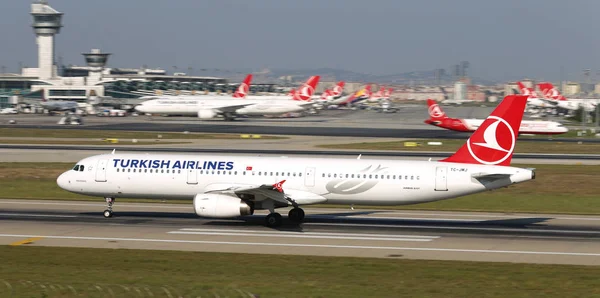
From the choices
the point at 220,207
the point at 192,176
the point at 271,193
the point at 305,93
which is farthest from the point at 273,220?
the point at 305,93

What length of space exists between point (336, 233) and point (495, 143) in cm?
904

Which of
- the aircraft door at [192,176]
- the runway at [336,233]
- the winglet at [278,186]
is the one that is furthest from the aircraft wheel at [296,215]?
the aircraft door at [192,176]

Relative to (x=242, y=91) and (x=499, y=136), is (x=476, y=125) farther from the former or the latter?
(x=499, y=136)

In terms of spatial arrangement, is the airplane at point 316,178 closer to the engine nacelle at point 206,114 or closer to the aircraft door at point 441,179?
the aircraft door at point 441,179

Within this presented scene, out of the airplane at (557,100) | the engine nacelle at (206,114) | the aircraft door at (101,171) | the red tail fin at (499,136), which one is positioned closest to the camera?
the red tail fin at (499,136)

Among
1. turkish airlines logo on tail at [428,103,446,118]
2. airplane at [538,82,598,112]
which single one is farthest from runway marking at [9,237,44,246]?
airplane at [538,82,598,112]

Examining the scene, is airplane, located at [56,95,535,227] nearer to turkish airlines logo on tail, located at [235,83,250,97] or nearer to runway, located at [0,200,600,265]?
runway, located at [0,200,600,265]

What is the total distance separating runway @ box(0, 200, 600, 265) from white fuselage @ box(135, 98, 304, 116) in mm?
99253

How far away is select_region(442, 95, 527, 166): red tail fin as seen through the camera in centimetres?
3809

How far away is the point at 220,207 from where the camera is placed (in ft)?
121

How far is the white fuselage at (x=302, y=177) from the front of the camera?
125ft

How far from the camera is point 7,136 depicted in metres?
98.8

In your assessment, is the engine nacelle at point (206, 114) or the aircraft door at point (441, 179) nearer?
the aircraft door at point (441, 179)

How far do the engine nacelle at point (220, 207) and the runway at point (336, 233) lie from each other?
2.99 ft
